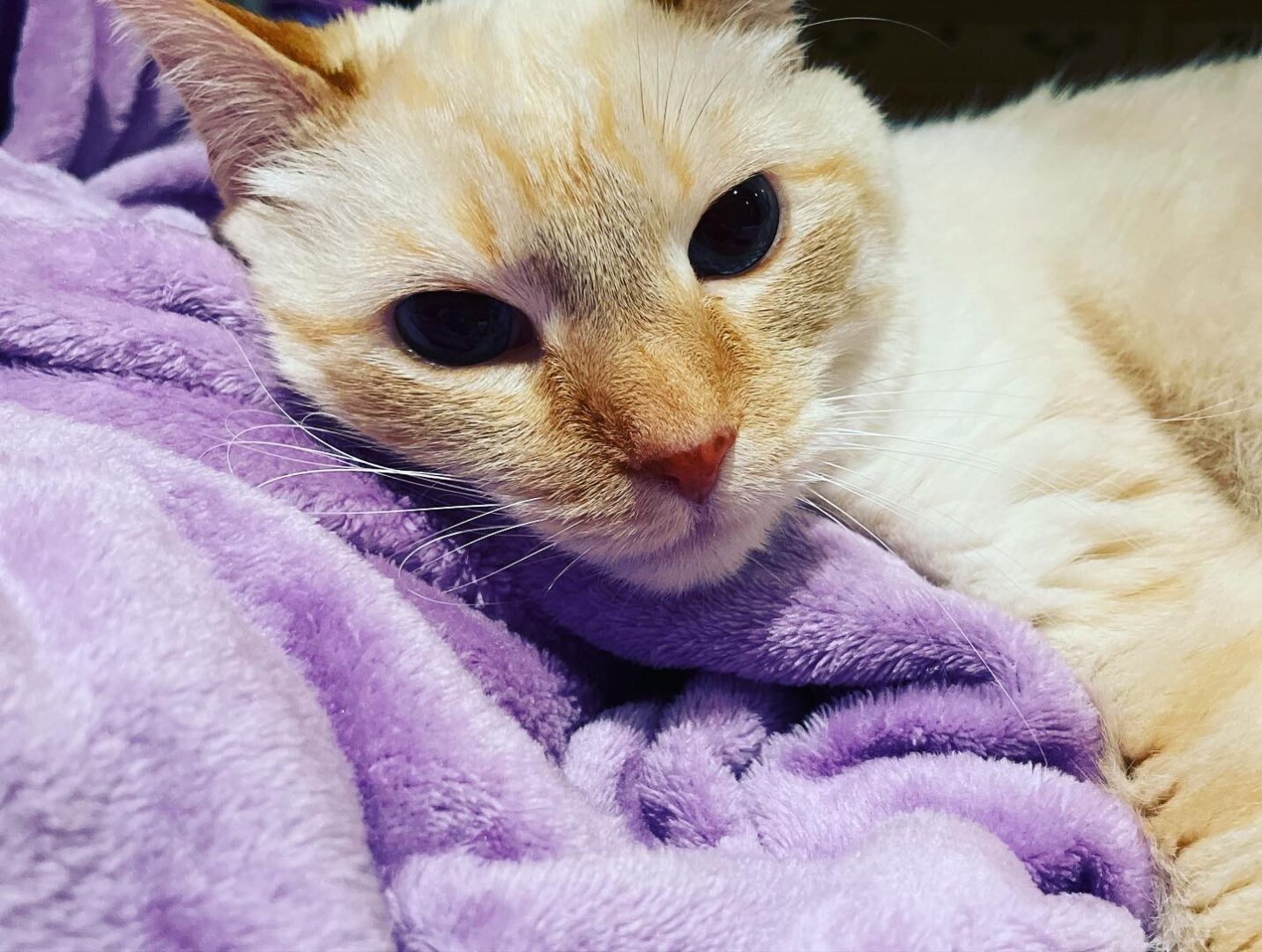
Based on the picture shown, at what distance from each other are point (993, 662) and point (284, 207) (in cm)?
89

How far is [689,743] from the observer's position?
0.86 metres

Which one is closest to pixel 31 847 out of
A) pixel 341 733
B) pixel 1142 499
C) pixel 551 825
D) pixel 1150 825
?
pixel 341 733

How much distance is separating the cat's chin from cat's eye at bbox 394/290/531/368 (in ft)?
0.77

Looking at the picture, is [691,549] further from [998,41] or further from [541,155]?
[998,41]

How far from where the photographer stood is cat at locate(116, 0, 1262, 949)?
81cm

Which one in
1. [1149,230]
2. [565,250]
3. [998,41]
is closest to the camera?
[565,250]

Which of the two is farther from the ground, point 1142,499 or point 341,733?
point 1142,499

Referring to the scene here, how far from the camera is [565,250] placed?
81 cm

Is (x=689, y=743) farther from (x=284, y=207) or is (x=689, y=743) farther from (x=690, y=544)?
(x=284, y=207)

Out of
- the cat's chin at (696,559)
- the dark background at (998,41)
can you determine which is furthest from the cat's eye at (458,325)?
the dark background at (998,41)

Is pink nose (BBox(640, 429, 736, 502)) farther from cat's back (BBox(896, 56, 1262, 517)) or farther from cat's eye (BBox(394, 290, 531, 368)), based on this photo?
cat's back (BBox(896, 56, 1262, 517))

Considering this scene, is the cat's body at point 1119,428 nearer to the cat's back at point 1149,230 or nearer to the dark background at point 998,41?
the cat's back at point 1149,230

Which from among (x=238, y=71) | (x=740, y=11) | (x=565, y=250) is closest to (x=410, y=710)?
(x=565, y=250)

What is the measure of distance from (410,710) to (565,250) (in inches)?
16.7
